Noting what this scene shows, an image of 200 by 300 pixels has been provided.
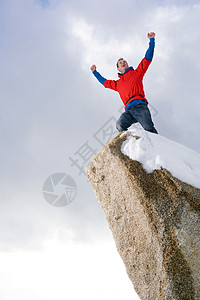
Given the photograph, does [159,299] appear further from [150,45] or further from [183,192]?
[150,45]

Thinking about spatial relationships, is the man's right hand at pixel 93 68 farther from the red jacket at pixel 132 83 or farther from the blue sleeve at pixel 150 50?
the blue sleeve at pixel 150 50

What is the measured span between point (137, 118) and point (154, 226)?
2849mm

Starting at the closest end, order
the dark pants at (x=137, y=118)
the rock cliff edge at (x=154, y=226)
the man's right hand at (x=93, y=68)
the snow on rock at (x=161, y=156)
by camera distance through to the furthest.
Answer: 1. the rock cliff edge at (x=154, y=226)
2. the snow on rock at (x=161, y=156)
3. the dark pants at (x=137, y=118)
4. the man's right hand at (x=93, y=68)

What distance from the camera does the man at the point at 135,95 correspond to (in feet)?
20.5

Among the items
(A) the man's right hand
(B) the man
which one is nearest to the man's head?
(B) the man

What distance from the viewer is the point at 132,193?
14.9ft

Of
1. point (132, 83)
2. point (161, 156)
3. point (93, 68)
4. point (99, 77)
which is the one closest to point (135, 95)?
point (132, 83)

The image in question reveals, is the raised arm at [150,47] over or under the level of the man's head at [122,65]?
under

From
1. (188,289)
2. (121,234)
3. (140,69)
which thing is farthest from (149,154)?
(140,69)

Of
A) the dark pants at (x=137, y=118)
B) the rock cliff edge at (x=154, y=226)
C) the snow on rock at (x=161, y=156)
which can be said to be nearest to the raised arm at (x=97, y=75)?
the dark pants at (x=137, y=118)

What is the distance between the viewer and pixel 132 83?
21.9 ft

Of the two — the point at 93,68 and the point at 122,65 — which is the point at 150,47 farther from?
the point at 93,68

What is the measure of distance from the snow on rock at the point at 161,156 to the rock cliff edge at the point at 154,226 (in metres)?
0.07

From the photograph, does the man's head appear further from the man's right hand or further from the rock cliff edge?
the rock cliff edge
